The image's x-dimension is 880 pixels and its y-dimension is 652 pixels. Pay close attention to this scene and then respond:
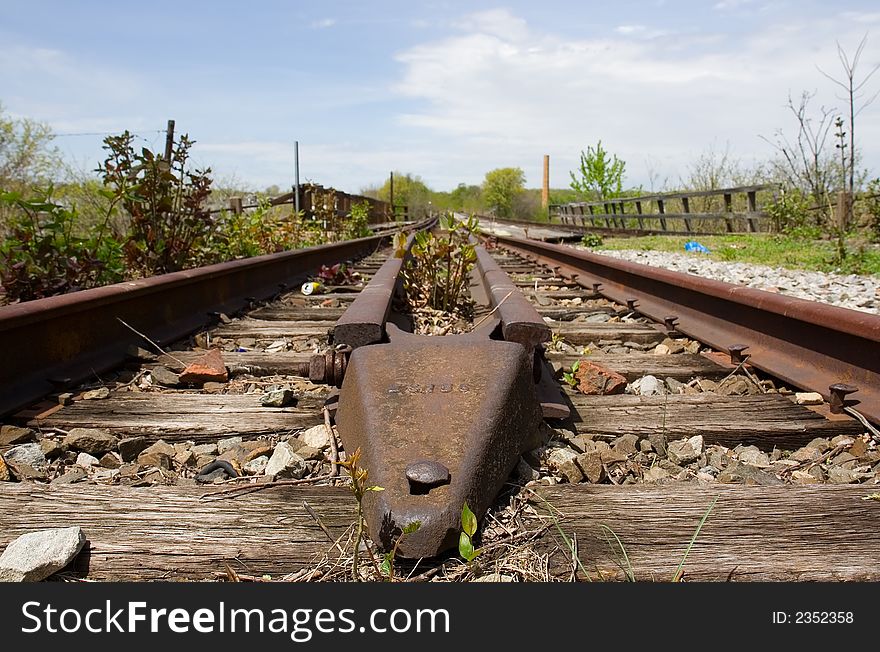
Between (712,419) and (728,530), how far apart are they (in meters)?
0.75

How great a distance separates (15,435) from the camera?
2021 mm

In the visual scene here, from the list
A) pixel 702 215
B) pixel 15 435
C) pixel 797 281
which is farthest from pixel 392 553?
pixel 702 215

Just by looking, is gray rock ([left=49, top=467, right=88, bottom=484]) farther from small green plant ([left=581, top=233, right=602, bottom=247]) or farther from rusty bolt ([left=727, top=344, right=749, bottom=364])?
small green plant ([left=581, top=233, right=602, bottom=247])

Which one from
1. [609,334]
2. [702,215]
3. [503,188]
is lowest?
[609,334]

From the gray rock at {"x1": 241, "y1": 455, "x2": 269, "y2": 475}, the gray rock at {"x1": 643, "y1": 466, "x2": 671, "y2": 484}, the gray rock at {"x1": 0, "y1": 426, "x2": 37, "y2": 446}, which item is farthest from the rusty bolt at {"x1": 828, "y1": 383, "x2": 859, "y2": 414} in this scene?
the gray rock at {"x1": 0, "y1": 426, "x2": 37, "y2": 446}

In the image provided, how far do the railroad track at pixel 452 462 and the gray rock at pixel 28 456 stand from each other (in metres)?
0.02

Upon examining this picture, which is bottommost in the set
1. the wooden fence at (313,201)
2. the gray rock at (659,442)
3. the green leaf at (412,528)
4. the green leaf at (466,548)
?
the green leaf at (466,548)

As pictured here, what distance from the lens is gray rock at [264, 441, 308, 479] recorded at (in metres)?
1.78

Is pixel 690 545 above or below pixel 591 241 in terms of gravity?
below

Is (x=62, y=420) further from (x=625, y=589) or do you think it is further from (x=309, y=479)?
(x=625, y=589)

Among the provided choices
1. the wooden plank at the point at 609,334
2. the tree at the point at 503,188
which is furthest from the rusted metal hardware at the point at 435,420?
the tree at the point at 503,188

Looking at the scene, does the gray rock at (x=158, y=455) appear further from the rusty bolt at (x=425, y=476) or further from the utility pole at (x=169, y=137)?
the utility pole at (x=169, y=137)

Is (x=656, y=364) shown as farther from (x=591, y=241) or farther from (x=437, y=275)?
(x=591, y=241)

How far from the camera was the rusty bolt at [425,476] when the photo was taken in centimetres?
139
